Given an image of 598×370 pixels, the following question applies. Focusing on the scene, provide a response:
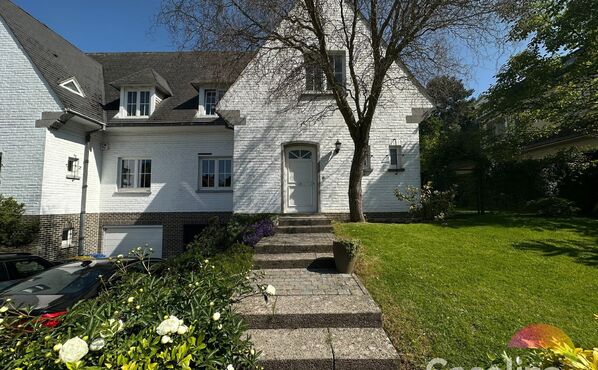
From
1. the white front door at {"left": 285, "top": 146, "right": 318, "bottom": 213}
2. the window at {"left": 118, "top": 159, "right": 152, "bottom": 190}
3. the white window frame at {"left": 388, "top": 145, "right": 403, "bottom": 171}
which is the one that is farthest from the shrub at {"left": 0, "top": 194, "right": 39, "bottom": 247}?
the white window frame at {"left": 388, "top": 145, "right": 403, "bottom": 171}

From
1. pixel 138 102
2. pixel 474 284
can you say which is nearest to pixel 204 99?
pixel 138 102

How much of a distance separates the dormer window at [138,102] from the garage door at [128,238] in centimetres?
490

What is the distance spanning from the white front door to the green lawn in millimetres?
2995

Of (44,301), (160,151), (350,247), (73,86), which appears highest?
(73,86)

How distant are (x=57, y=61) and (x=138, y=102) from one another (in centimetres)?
334

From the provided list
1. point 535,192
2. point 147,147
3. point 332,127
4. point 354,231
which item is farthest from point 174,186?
point 535,192

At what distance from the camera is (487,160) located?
1295 cm

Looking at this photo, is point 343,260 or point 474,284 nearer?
point 474,284

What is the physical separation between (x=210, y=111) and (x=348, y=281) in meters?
10.6

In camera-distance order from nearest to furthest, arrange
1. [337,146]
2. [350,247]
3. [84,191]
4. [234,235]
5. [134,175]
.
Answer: [350,247] < [234,235] < [337,146] < [84,191] < [134,175]

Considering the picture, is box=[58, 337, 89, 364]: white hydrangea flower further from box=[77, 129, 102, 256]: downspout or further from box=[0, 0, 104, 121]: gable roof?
box=[77, 129, 102, 256]: downspout

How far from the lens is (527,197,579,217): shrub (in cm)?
1084

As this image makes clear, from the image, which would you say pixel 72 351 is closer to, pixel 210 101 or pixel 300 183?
pixel 300 183

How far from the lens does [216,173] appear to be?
1329cm
